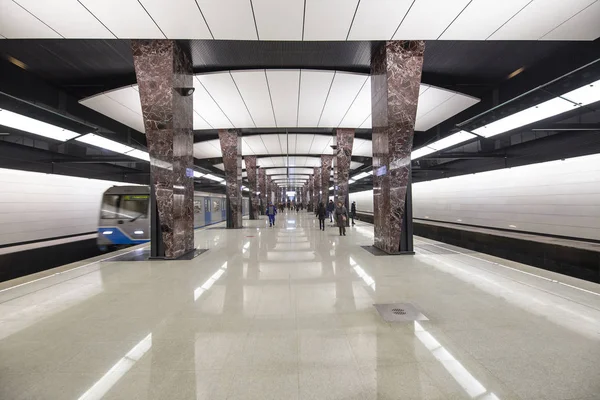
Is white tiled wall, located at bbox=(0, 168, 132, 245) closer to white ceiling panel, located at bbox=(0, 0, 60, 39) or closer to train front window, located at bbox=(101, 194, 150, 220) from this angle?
train front window, located at bbox=(101, 194, 150, 220)

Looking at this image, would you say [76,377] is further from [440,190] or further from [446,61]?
[440,190]

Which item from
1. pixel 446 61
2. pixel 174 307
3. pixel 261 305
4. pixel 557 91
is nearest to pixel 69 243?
pixel 174 307

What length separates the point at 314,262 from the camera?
6.27 metres

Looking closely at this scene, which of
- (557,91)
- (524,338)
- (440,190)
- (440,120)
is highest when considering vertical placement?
(440,120)

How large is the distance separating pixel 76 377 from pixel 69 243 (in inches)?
362

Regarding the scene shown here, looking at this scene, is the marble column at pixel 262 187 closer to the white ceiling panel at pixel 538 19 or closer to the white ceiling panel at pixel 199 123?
the white ceiling panel at pixel 199 123

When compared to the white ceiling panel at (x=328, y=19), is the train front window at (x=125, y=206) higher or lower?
lower

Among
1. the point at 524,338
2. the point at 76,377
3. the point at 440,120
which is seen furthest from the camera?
the point at 440,120

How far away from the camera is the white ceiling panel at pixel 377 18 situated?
4.91 metres

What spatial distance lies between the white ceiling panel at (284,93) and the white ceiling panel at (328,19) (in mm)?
1743

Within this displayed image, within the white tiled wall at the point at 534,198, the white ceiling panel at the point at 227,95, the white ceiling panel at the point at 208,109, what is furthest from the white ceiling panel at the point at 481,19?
the white ceiling panel at the point at 208,109

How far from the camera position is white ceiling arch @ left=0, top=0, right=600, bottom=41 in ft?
15.8

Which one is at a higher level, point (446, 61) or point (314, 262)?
point (446, 61)

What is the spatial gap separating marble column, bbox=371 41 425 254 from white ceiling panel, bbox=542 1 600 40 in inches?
100
